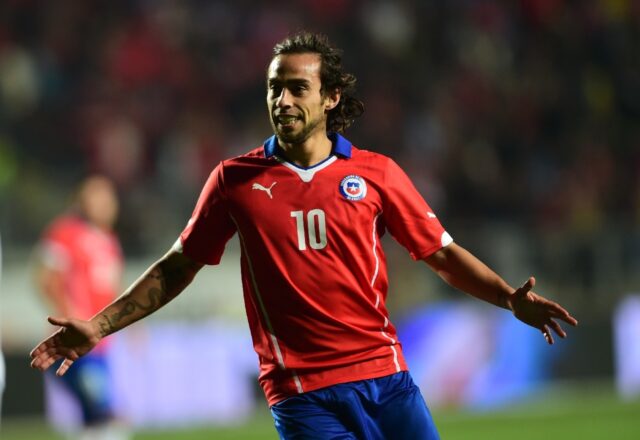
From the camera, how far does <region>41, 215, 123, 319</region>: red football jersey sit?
9.54 meters

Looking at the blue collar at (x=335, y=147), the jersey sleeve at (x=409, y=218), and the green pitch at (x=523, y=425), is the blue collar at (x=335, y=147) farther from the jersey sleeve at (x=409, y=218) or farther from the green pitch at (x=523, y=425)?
the green pitch at (x=523, y=425)

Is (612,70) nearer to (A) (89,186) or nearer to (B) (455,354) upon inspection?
(B) (455,354)

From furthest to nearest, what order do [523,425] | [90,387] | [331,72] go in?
[523,425] → [90,387] → [331,72]

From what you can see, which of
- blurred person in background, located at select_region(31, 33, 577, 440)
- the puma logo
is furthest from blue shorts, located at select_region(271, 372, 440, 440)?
the puma logo

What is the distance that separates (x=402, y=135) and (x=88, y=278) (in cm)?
628

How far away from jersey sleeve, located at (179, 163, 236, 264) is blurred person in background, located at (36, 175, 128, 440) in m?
4.72

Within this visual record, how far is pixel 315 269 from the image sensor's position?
449cm

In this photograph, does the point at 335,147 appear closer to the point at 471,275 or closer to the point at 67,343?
the point at 471,275

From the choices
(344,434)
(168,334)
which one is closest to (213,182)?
(344,434)

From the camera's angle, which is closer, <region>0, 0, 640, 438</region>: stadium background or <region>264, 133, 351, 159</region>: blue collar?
<region>264, 133, 351, 159</region>: blue collar

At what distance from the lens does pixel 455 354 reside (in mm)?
12641

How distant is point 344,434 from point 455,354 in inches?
331

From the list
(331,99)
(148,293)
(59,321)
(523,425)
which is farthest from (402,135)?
(59,321)

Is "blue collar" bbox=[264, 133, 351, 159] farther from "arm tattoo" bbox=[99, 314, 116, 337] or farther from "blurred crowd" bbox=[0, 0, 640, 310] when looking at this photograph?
"blurred crowd" bbox=[0, 0, 640, 310]
